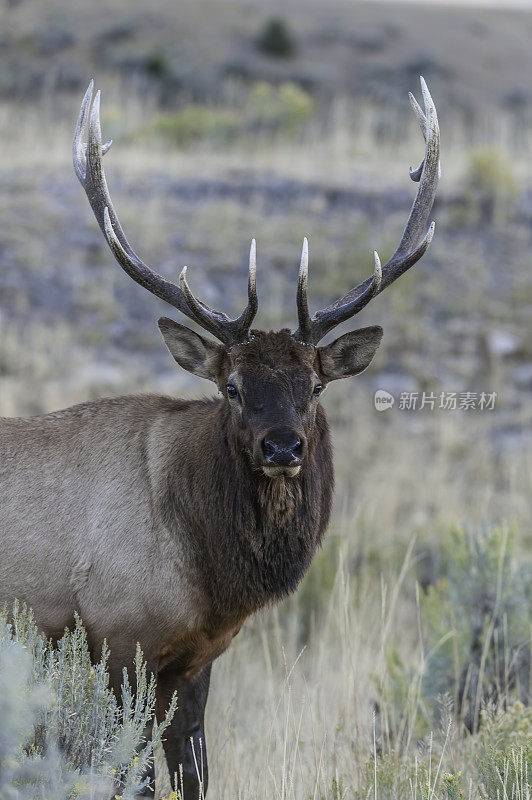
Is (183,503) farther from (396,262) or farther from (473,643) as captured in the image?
(473,643)

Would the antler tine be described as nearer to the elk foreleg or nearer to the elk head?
the elk head

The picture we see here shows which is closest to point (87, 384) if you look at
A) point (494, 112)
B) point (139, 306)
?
point (139, 306)

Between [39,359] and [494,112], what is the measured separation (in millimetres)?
27005

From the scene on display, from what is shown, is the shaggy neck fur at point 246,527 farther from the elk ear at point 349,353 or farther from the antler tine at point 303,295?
the antler tine at point 303,295

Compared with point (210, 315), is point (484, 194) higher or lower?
higher

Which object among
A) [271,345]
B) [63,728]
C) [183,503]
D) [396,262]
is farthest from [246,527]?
[396,262]

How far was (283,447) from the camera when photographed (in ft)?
12.1

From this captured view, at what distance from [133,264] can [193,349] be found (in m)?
0.49

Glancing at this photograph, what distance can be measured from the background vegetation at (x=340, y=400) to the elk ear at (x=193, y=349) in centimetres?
129

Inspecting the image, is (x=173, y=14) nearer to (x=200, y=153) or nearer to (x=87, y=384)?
(x=200, y=153)

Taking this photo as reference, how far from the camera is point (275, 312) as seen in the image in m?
13.0

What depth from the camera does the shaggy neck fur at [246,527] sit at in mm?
4066

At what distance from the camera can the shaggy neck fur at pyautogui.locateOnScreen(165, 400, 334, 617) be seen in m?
4.07

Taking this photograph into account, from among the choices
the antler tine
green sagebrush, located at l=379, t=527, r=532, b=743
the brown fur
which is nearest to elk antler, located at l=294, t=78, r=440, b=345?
the antler tine
